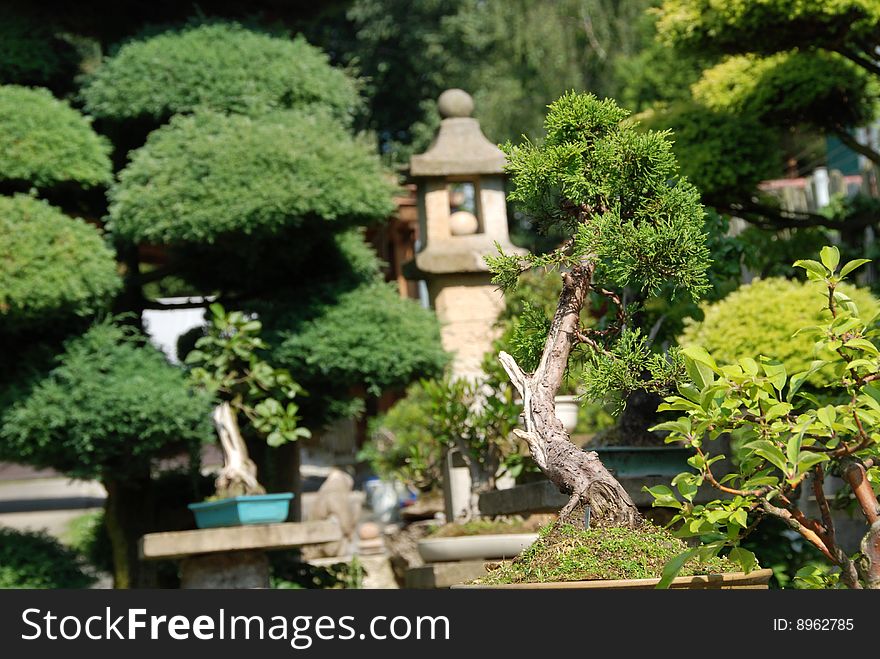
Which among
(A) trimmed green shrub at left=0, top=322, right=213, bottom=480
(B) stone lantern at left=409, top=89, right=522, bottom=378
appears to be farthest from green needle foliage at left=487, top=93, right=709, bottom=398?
(B) stone lantern at left=409, top=89, right=522, bottom=378

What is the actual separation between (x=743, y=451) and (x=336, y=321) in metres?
4.02

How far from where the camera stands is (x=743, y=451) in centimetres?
281

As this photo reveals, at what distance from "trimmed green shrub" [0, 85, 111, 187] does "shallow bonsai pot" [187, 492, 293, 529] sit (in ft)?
6.59

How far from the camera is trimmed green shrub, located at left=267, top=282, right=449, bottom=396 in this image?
6523mm

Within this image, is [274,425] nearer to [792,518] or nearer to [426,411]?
[426,411]

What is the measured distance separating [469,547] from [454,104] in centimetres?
319

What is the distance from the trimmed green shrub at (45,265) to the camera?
597cm

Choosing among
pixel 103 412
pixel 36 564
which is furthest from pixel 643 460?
pixel 36 564

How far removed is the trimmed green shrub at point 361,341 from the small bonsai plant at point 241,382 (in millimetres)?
142

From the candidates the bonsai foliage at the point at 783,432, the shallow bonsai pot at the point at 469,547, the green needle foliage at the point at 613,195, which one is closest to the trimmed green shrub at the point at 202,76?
the shallow bonsai pot at the point at 469,547

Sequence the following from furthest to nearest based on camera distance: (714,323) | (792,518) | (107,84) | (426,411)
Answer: (426,411) < (107,84) < (714,323) < (792,518)

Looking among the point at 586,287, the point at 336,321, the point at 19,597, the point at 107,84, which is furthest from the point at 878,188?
the point at 19,597

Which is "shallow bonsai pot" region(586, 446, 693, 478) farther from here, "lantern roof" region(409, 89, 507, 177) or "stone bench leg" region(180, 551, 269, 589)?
"lantern roof" region(409, 89, 507, 177)

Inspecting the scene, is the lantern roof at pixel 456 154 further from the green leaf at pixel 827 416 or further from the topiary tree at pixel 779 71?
the green leaf at pixel 827 416
